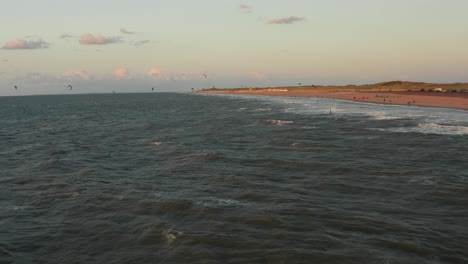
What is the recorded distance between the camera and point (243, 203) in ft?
77.9

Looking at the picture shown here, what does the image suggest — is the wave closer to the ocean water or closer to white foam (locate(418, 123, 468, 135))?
white foam (locate(418, 123, 468, 135))

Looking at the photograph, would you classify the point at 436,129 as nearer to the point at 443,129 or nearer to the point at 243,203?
the point at 443,129

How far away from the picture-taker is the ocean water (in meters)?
17.2

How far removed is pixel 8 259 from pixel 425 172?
2850cm

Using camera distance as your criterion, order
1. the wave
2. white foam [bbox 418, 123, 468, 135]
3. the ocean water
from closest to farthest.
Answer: the ocean water < white foam [bbox 418, 123, 468, 135] < the wave

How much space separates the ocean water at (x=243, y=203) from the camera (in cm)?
1717

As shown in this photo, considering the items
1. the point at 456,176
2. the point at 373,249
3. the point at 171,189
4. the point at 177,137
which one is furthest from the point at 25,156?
the point at 456,176

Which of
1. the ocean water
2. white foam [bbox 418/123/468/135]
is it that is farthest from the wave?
the ocean water

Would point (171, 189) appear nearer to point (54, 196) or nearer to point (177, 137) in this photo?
point (54, 196)

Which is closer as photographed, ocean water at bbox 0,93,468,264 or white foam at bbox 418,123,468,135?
ocean water at bbox 0,93,468,264

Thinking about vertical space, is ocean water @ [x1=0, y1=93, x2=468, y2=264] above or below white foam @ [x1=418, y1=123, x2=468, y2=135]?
below

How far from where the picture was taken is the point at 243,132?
59.7 meters

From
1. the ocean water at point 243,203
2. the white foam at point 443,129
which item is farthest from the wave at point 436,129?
the ocean water at point 243,203

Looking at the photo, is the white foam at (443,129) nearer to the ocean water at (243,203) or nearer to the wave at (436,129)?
the wave at (436,129)
